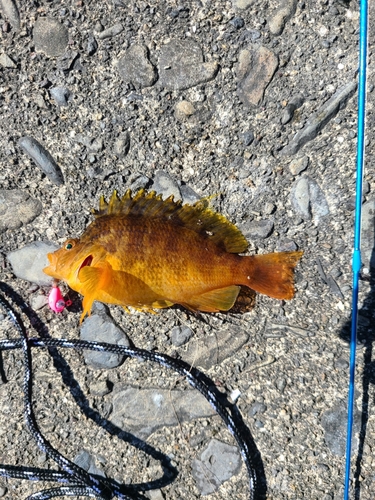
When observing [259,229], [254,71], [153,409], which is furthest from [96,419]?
[254,71]

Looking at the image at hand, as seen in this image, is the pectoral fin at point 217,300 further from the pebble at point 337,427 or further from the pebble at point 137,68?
the pebble at point 137,68

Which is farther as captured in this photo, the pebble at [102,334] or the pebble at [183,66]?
the pebble at [102,334]

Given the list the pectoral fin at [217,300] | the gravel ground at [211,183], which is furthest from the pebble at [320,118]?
the pectoral fin at [217,300]

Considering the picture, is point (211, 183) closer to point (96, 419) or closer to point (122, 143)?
point (122, 143)

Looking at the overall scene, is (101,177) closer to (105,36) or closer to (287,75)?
(105,36)

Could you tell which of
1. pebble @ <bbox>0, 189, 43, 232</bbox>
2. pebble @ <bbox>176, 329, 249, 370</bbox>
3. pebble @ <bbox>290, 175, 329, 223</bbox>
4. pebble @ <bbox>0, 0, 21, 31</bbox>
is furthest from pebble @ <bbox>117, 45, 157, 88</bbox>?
pebble @ <bbox>176, 329, 249, 370</bbox>
